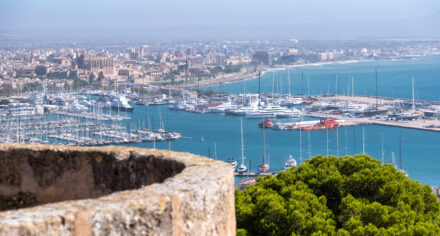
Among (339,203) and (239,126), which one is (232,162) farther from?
(339,203)

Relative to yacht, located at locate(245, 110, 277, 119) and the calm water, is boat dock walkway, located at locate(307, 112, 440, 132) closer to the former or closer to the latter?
the calm water

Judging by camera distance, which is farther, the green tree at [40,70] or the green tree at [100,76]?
the green tree at [40,70]

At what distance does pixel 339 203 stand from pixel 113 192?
12.1ft

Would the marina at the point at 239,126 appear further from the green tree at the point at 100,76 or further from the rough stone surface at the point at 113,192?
the rough stone surface at the point at 113,192

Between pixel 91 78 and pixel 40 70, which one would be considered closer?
pixel 91 78

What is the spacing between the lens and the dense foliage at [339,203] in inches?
202

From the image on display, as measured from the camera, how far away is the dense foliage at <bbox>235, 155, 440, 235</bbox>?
5141mm

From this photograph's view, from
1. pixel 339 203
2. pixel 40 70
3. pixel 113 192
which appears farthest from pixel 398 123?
pixel 40 70

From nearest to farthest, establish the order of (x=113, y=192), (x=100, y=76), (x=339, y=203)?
1. (x=113, y=192)
2. (x=339, y=203)
3. (x=100, y=76)

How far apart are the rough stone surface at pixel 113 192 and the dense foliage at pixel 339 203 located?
2.72 meters

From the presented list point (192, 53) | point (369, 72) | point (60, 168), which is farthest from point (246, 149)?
point (192, 53)

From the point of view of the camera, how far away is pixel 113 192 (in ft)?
8.16

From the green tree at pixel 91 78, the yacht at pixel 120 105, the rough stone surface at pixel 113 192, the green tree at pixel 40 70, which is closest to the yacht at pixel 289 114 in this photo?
the yacht at pixel 120 105

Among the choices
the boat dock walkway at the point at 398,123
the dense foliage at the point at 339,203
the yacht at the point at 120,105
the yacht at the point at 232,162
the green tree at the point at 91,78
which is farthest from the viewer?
the green tree at the point at 91,78
